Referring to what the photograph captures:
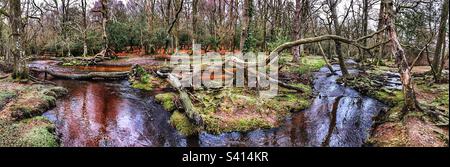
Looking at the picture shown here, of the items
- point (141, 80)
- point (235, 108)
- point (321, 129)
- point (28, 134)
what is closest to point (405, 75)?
point (321, 129)

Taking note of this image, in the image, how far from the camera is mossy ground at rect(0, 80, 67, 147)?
23.6ft

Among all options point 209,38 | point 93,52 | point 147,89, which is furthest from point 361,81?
point 93,52

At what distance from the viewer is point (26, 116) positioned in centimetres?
945

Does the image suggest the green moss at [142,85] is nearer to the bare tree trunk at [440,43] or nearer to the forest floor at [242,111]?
the forest floor at [242,111]

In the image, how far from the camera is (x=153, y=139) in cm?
839

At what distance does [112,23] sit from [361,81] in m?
25.5

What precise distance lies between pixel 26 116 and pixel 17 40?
23.1ft

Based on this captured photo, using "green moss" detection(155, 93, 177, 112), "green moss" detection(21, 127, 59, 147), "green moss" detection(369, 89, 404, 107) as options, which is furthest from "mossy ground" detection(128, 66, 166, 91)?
"green moss" detection(369, 89, 404, 107)

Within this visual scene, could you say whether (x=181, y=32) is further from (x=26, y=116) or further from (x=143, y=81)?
(x=26, y=116)

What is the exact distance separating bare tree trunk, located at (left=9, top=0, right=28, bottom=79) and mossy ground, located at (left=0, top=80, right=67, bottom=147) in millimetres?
1212

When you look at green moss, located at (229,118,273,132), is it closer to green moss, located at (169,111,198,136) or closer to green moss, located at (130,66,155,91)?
green moss, located at (169,111,198,136)
